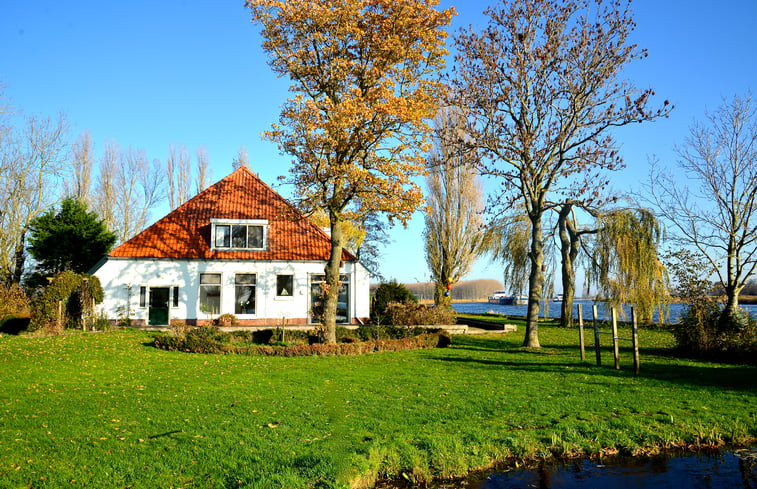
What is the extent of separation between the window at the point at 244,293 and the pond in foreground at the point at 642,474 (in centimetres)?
1997

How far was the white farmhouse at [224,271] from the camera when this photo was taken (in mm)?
24062

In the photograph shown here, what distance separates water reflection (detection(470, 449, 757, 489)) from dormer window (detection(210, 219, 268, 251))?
20.9 metres

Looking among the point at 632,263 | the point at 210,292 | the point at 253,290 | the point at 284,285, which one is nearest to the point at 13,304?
the point at 210,292

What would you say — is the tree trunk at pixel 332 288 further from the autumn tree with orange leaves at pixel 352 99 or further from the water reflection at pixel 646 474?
the water reflection at pixel 646 474

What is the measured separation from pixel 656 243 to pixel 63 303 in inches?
1030

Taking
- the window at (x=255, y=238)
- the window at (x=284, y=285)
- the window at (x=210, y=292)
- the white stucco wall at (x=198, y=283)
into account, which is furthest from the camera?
the window at (x=255, y=238)

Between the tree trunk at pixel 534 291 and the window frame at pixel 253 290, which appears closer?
the tree trunk at pixel 534 291

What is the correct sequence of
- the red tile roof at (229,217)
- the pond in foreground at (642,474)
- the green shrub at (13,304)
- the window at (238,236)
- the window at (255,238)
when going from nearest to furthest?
the pond in foreground at (642,474) → the green shrub at (13,304) → the red tile roof at (229,217) → the window at (238,236) → the window at (255,238)

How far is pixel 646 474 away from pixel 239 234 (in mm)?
22057

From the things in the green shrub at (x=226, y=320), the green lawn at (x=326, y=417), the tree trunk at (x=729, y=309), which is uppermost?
the tree trunk at (x=729, y=309)

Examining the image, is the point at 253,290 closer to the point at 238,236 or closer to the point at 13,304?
the point at 238,236

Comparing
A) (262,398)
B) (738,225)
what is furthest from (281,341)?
(738,225)

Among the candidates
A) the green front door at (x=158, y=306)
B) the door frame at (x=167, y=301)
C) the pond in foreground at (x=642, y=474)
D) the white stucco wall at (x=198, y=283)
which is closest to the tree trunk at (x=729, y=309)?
the pond in foreground at (x=642, y=474)

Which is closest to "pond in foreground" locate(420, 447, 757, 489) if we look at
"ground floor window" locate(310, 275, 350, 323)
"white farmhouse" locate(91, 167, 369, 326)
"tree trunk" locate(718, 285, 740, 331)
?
"tree trunk" locate(718, 285, 740, 331)
